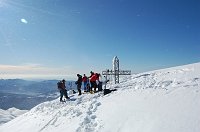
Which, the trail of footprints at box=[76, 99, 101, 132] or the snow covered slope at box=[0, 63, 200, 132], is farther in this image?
the trail of footprints at box=[76, 99, 101, 132]

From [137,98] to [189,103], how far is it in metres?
4.14

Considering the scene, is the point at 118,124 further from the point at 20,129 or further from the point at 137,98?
the point at 20,129

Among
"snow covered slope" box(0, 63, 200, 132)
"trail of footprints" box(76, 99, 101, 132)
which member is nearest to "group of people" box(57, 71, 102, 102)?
"snow covered slope" box(0, 63, 200, 132)

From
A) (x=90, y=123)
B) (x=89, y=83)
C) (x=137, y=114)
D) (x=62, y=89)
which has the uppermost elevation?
(x=89, y=83)

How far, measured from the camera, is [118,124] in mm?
13609

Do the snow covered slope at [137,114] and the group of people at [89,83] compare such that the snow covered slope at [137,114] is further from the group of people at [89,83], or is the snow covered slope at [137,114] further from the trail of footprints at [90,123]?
the group of people at [89,83]

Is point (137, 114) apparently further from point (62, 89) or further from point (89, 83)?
point (89, 83)

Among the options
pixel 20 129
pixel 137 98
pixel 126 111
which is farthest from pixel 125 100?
pixel 20 129

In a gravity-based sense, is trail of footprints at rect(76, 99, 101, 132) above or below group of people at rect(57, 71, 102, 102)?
below

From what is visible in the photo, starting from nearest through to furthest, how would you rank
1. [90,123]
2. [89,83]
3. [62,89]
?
[90,123] → [62,89] → [89,83]

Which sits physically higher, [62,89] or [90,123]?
[62,89]

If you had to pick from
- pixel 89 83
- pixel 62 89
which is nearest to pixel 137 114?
pixel 62 89

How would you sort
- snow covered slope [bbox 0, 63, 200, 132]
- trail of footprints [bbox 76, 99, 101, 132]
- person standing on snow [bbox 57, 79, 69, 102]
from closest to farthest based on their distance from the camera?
snow covered slope [bbox 0, 63, 200, 132]
trail of footprints [bbox 76, 99, 101, 132]
person standing on snow [bbox 57, 79, 69, 102]

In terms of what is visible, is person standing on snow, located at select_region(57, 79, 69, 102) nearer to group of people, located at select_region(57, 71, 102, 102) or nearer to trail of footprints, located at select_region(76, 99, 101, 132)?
group of people, located at select_region(57, 71, 102, 102)
